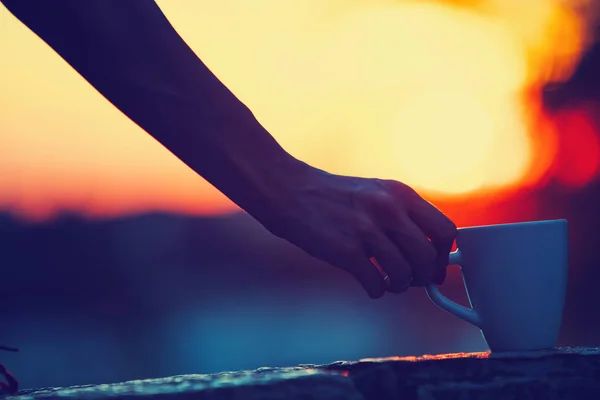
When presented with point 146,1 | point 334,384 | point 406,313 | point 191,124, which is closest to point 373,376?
point 334,384

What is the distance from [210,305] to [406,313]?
598cm

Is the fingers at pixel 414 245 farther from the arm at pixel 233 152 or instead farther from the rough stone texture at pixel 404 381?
the rough stone texture at pixel 404 381

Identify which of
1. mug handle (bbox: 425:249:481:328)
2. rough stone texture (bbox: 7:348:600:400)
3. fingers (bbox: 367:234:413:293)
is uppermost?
fingers (bbox: 367:234:413:293)

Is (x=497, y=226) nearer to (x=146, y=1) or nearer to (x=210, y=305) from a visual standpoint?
(x=146, y=1)

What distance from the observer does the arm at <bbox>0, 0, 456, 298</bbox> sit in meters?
0.89

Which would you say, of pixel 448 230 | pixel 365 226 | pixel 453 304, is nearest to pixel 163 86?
pixel 365 226

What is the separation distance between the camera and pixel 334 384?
0.91 meters

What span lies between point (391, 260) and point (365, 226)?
0.06 m

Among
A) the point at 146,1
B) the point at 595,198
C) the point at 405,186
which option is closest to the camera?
the point at 146,1

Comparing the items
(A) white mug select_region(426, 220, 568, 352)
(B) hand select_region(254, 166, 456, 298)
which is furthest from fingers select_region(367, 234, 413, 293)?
(A) white mug select_region(426, 220, 568, 352)

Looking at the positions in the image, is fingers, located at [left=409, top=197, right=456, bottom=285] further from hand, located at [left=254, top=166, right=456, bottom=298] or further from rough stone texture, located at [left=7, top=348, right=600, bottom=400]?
rough stone texture, located at [left=7, top=348, right=600, bottom=400]

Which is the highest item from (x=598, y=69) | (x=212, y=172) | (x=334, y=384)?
(x=598, y=69)

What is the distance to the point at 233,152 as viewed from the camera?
0.96 meters

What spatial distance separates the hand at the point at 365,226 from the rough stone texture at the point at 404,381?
114mm
